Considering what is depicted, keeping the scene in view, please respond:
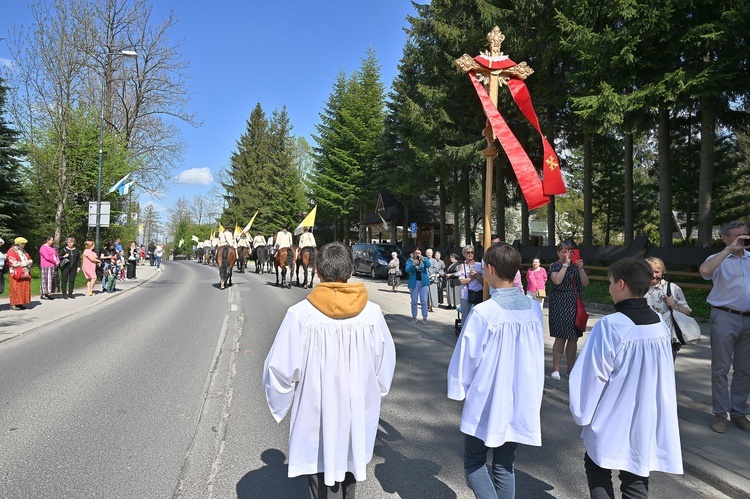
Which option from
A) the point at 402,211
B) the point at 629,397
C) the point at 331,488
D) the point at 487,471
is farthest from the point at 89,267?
the point at 402,211

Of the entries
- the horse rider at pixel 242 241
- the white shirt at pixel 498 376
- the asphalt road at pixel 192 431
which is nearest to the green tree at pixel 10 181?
the horse rider at pixel 242 241

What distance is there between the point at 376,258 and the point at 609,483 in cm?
2428

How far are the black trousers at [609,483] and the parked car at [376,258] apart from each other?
23674 mm

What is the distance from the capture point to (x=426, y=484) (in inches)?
152

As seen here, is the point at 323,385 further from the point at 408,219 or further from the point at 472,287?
the point at 408,219

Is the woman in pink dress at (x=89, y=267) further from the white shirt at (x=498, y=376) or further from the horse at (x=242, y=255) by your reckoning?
the white shirt at (x=498, y=376)

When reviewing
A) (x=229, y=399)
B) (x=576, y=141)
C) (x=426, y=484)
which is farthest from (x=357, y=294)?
(x=576, y=141)

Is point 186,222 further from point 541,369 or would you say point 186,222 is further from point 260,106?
point 541,369

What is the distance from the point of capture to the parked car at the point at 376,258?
27.0 m

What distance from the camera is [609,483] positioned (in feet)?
9.89

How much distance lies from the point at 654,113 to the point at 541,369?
1673 cm

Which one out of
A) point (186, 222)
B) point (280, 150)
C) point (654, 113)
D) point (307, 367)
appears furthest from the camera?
point (186, 222)

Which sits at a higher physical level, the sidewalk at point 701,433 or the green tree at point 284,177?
the green tree at point 284,177

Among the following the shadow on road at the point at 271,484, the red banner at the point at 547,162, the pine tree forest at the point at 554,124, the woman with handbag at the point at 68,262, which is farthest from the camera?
the woman with handbag at the point at 68,262
